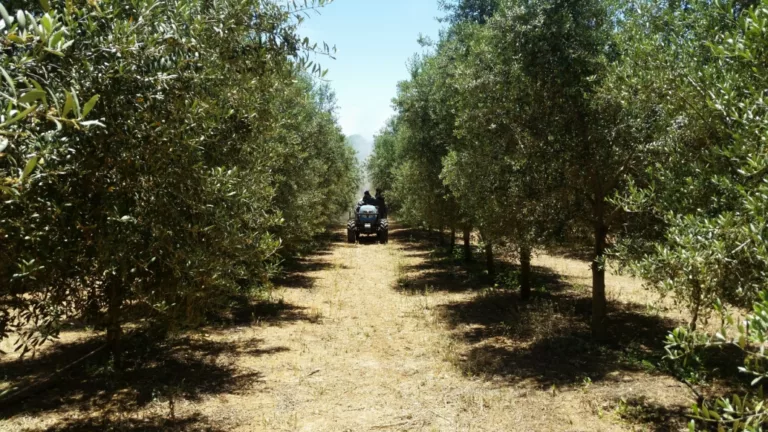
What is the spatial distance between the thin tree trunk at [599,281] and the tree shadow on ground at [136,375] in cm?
685

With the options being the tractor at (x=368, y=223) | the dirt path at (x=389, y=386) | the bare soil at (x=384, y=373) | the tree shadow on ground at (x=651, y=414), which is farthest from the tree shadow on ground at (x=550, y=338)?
the tractor at (x=368, y=223)

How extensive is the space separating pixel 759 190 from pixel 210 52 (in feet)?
18.8

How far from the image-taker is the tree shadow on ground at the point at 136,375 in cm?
797

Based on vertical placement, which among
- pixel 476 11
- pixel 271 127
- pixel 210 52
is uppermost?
pixel 476 11

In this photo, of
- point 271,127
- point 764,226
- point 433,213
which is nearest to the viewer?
point 764,226

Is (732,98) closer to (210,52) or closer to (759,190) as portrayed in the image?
(759,190)

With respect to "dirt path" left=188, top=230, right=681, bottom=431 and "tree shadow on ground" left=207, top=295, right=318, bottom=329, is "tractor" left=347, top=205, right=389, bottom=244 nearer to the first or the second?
"tree shadow on ground" left=207, top=295, right=318, bottom=329

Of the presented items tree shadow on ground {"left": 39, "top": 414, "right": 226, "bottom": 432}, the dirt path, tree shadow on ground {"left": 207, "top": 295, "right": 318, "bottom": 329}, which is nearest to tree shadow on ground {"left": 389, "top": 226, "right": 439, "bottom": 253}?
tree shadow on ground {"left": 207, "top": 295, "right": 318, "bottom": 329}

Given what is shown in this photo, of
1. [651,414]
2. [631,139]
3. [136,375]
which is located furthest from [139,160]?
[631,139]

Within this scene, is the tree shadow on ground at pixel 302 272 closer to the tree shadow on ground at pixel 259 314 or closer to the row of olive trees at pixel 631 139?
the tree shadow on ground at pixel 259 314

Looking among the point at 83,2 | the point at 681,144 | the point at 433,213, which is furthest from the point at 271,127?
the point at 433,213

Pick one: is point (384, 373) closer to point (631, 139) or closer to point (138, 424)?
point (138, 424)

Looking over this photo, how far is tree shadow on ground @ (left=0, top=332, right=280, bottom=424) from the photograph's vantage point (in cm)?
797

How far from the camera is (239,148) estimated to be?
7.44 meters
